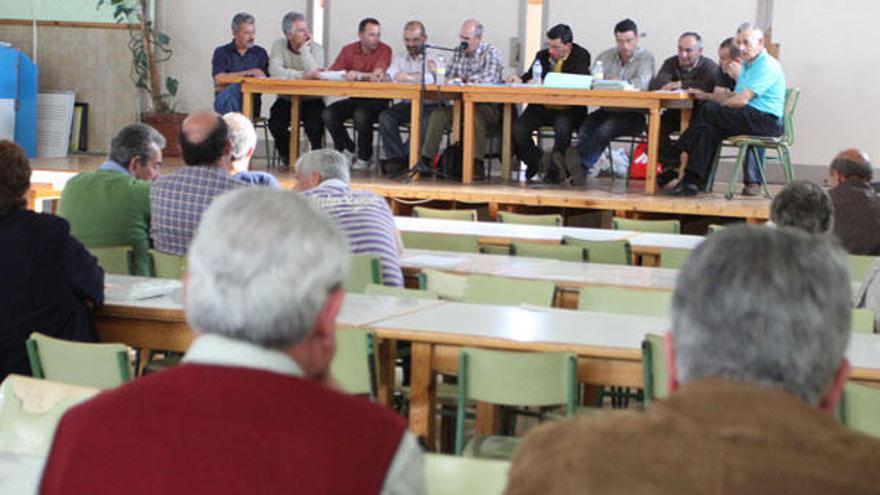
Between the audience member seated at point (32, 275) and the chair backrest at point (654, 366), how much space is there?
5.63ft

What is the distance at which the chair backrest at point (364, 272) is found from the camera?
5492 millimetres

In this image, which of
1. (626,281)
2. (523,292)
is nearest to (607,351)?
(523,292)

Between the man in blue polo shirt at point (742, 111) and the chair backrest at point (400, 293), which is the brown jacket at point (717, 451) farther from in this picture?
the man in blue polo shirt at point (742, 111)

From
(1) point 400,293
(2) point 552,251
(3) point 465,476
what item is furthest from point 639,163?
(3) point 465,476

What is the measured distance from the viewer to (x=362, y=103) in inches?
451

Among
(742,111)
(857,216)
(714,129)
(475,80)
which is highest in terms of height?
(475,80)

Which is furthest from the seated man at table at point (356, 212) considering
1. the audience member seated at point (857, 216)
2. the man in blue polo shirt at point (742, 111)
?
the man in blue polo shirt at point (742, 111)

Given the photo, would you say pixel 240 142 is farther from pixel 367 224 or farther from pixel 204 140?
pixel 367 224

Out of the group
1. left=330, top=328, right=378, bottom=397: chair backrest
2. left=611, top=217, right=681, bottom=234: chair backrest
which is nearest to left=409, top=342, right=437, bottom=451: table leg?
left=330, top=328, right=378, bottom=397: chair backrest

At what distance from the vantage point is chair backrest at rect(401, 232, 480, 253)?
22.0 feet

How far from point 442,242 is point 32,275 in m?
2.74

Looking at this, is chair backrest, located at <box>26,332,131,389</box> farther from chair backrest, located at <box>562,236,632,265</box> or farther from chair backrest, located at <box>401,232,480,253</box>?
chair backrest, located at <box>562,236,632,265</box>

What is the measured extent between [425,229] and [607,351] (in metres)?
3.40

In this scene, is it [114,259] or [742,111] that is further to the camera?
[742,111]
